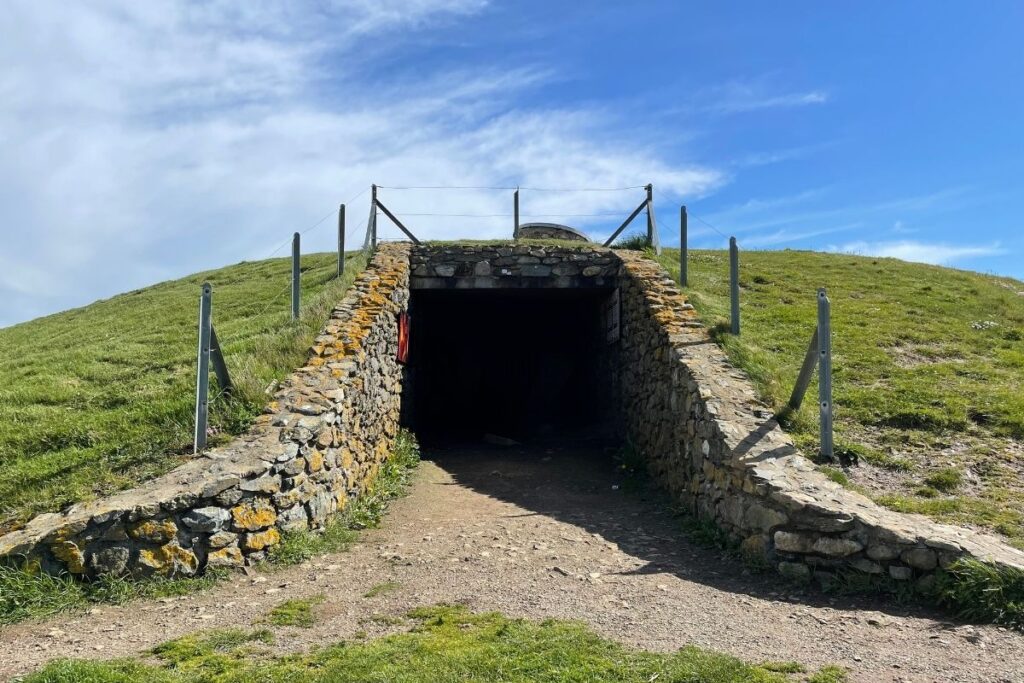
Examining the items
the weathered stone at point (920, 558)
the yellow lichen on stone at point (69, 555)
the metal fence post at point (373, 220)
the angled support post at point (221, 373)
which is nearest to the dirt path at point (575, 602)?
the weathered stone at point (920, 558)

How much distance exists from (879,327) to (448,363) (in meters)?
8.81

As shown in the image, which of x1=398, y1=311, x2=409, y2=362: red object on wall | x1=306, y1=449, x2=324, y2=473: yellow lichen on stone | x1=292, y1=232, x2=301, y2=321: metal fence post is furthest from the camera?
x1=398, y1=311, x2=409, y2=362: red object on wall

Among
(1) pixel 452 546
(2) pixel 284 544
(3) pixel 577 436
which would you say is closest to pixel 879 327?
(3) pixel 577 436

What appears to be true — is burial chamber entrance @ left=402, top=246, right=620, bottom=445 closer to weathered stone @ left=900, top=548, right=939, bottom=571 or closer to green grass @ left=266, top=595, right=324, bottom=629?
green grass @ left=266, top=595, right=324, bottom=629

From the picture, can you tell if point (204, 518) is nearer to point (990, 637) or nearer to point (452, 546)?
point (452, 546)

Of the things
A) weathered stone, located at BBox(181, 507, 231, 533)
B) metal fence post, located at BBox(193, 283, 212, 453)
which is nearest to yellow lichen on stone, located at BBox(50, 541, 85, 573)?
weathered stone, located at BBox(181, 507, 231, 533)

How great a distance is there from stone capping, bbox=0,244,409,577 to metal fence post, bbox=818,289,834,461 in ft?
16.8

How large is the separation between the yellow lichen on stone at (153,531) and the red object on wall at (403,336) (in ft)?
19.5

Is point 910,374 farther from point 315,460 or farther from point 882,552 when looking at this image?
point 315,460

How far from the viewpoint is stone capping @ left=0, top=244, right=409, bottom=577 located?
18.1 ft

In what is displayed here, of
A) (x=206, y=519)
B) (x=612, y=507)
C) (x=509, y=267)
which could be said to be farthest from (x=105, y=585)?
(x=509, y=267)

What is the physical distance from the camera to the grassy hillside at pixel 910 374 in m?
6.88

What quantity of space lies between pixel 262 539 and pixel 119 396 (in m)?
3.80

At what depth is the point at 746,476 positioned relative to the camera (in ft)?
21.5
